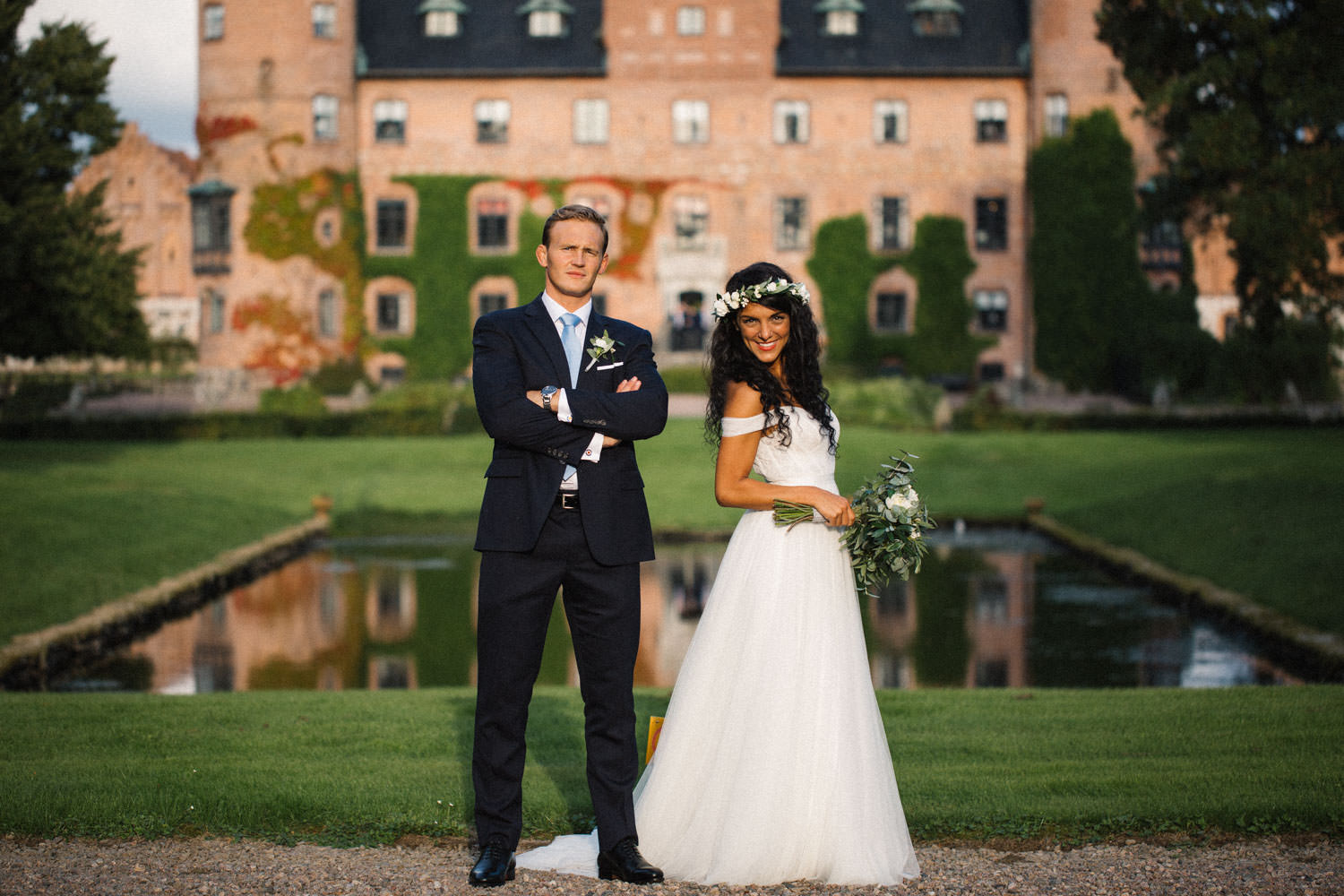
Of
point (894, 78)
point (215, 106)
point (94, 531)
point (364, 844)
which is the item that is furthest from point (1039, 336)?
point (364, 844)

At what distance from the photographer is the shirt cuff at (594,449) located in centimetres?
464

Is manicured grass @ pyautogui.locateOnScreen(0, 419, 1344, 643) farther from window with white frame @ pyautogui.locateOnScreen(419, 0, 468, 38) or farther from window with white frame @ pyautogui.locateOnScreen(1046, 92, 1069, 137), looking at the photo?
window with white frame @ pyautogui.locateOnScreen(419, 0, 468, 38)

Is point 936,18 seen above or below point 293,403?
above

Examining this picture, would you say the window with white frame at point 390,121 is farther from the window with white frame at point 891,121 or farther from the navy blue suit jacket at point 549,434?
the navy blue suit jacket at point 549,434

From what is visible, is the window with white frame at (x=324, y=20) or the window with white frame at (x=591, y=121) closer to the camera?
the window with white frame at (x=324, y=20)

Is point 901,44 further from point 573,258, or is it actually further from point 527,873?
point 527,873

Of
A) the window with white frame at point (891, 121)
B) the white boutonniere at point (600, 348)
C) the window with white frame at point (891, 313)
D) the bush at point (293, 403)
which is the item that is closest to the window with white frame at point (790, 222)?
the window with white frame at point (891, 313)

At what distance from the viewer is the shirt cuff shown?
15.2 ft

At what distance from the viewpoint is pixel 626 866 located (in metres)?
4.63

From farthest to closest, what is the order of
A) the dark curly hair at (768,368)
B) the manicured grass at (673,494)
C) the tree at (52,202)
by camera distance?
1. the tree at (52,202)
2. the manicured grass at (673,494)
3. the dark curly hair at (768,368)

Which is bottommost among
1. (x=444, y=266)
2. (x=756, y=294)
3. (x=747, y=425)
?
(x=747, y=425)

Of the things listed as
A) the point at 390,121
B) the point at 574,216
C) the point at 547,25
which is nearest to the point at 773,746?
the point at 574,216

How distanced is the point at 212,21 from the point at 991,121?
78.7ft

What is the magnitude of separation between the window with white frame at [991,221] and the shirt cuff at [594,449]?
38462 mm
